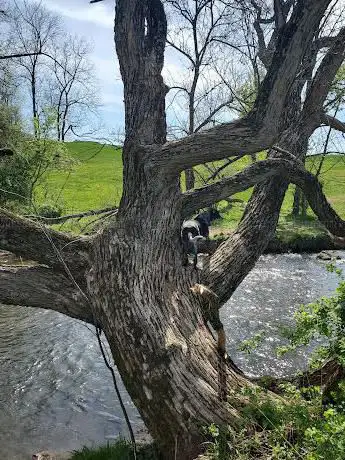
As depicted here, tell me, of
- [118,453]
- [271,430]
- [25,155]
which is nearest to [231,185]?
[271,430]

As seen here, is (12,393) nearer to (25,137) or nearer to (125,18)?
(125,18)

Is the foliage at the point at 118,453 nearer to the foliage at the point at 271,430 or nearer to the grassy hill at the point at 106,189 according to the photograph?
the foliage at the point at 271,430

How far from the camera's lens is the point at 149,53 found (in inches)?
247

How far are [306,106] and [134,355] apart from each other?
3937 mm

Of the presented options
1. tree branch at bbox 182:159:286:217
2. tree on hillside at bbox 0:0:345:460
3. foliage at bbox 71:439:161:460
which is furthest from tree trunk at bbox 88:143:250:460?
foliage at bbox 71:439:161:460

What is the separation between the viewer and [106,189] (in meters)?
35.7

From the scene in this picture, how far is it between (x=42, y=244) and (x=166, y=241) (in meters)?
1.53

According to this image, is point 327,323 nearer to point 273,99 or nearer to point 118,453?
point 273,99

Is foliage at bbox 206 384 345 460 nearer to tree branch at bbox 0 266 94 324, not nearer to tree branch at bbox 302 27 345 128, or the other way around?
tree branch at bbox 0 266 94 324

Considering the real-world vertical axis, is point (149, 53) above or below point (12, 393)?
above

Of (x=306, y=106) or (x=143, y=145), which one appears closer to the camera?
(x=143, y=145)

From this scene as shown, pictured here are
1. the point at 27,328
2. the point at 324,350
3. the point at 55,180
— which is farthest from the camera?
the point at 55,180

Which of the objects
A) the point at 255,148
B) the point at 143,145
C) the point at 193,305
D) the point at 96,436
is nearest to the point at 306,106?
the point at 255,148

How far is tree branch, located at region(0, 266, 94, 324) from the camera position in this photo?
634 centimetres
